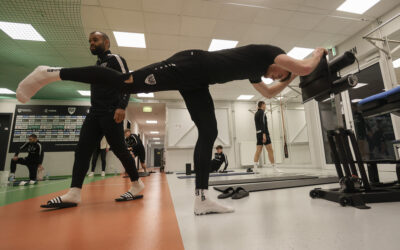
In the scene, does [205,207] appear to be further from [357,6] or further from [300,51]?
[300,51]

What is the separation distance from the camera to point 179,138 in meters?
8.67

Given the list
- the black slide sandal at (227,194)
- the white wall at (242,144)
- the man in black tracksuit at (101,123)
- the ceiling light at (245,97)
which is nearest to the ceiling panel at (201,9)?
the man in black tracksuit at (101,123)

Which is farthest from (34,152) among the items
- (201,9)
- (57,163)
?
(201,9)

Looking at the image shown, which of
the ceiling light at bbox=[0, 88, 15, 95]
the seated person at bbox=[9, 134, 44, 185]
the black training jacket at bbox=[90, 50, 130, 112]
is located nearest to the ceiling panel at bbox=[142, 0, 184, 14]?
the black training jacket at bbox=[90, 50, 130, 112]

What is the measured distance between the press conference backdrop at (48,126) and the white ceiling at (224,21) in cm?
421

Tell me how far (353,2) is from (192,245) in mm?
5332

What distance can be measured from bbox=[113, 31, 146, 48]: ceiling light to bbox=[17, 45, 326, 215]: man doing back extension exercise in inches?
156

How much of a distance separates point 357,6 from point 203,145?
16.2 feet

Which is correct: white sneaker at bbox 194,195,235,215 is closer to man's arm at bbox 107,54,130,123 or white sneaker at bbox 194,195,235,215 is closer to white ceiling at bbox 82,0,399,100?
man's arm at bbox 107,54,130,123

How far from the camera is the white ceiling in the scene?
12.8 feet

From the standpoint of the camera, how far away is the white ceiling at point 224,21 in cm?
389

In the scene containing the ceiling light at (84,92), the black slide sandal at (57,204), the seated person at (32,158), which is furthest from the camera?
the ceiling light at (84,92)

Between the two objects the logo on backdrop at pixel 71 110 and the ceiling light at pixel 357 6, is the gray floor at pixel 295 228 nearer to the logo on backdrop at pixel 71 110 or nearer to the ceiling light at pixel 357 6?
the ceiling light at pixel 357 6

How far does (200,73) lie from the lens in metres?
1.14
